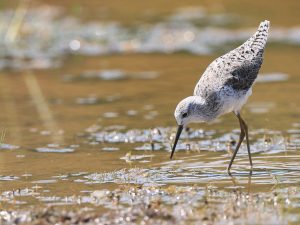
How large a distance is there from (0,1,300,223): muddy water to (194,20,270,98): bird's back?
2.71ft

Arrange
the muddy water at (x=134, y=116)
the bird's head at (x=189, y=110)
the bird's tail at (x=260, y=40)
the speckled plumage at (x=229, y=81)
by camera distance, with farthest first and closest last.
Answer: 1. the bird's tail at (x=260, y=40)
2. the speckled plumage at (x=229, y=81)
3. the bird's head at (x=189, y=110)
4. the muddy water at (x=134, y=116)

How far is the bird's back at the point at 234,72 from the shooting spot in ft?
31.4

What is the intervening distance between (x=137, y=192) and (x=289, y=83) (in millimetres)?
6414

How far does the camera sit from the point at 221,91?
31.2 ft

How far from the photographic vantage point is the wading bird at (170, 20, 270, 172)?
9492mm

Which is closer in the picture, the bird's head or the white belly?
the bird's head

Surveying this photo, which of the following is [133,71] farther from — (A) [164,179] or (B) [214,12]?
(A) [164,179]

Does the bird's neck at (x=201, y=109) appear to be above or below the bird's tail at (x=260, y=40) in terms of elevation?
below

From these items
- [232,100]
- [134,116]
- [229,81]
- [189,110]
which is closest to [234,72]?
[229,81]

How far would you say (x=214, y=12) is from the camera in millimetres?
19953

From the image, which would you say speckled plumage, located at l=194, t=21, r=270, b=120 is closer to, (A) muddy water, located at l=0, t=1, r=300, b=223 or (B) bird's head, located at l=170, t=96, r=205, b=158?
(B) bird's head, located at l=170, t=96, r=205, b=158

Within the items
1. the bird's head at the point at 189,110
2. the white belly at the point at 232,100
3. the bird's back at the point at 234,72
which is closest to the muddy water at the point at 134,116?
the bird's head at the point at 189,110

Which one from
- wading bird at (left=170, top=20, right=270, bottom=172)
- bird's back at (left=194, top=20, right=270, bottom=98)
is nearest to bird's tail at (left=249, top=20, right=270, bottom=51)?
bird's back at (left=194, top=20, right=270, bottom=98)

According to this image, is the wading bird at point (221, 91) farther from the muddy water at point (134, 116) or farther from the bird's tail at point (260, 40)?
the muddy water at point (134, 116)
